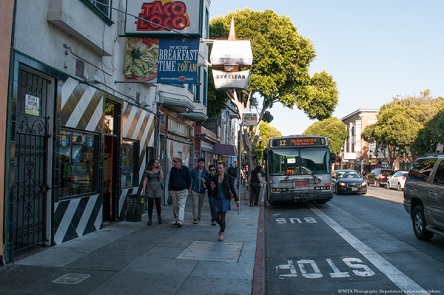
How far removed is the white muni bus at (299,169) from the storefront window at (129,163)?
5.70 metres

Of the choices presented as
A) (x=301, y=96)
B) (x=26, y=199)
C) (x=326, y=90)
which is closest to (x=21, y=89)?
(x=26, y=199)

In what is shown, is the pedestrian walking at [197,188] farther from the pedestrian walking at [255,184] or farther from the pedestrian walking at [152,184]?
the pedestrian walking at [255,184]

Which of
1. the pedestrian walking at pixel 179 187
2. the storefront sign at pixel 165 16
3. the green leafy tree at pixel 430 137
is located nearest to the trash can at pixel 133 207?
the pedestrian walking at pixel 179 187

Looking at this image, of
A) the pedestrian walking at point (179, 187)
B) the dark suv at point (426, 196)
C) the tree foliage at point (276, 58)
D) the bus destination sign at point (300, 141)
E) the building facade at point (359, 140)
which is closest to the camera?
the dark suv at point (426, 196)

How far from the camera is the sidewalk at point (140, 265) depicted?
18.5ft

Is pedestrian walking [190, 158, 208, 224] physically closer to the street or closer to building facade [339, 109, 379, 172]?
the street

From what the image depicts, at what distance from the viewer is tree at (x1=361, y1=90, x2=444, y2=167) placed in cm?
4432

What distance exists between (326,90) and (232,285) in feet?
67.2

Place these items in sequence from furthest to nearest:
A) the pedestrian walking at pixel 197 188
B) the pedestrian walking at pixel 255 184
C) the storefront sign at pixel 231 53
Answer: the pedestrian walking at pixel 255 184 < the storefront sign at pixel 231 53 < the pedestrian walking at pixel 197 188

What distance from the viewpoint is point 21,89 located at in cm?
723

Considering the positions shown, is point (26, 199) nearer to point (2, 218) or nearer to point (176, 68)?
point (2, 218)

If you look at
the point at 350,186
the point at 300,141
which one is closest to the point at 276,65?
the point at 300,141

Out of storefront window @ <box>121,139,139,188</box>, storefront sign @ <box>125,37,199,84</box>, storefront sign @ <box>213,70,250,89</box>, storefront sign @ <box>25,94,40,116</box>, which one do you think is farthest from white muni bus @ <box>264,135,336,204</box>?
storefront sign @ <box>25,94,40,116</box>

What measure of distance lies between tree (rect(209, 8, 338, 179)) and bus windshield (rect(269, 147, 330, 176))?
6.55m
